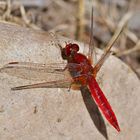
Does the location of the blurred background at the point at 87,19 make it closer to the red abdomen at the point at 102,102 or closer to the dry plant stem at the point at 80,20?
the dry plant stem at the point at 80,20

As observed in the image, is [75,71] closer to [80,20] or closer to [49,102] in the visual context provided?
[49,102]

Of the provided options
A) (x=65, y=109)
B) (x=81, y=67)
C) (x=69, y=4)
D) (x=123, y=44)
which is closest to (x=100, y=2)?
(x=69, y=4)

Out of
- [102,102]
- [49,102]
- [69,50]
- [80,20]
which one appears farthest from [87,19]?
[49,102]

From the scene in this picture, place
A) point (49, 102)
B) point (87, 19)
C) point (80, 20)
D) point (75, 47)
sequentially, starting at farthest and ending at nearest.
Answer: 1. point (87, 19)
2. point (80, 20)
3. point (75, 47)
4. point (49, 102)

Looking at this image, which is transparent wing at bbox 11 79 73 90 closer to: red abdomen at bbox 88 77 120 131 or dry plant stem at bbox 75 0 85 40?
red abdomen at bbox 88 77 120 131

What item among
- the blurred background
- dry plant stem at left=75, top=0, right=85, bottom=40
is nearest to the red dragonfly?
the blurred background

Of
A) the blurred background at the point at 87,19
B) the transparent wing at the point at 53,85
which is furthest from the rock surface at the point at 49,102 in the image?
the blurred background at the point at 87,19

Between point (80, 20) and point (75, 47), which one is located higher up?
point (80, 20)
